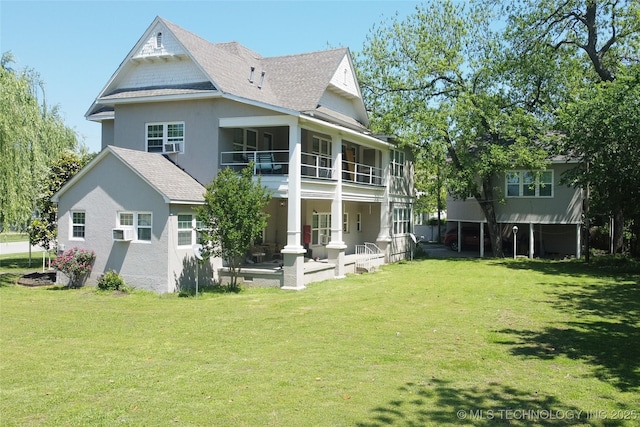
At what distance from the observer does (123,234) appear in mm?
17562

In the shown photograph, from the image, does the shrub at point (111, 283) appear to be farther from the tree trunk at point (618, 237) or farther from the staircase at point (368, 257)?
the tree trunk at point (618, 237)

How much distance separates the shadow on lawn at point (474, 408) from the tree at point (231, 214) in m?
10.2

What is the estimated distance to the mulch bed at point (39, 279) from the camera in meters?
19.3

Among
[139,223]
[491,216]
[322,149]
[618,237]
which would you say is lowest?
[618,237]

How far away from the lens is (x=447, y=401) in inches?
282

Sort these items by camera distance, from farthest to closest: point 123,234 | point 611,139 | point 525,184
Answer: point 525,184, point 611,139, point 123,234

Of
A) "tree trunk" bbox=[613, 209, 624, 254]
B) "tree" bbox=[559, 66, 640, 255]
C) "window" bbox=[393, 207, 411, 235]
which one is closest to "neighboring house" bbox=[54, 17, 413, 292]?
"window" bbox=[393, 207, 411, 235]

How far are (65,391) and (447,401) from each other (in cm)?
555

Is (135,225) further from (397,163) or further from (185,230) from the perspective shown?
(397,163)

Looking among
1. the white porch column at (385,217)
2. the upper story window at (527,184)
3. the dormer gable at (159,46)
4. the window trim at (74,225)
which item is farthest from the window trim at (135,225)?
the upper story window at (527,184)

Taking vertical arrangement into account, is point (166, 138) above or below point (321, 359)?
above

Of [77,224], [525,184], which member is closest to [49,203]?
[77,224]

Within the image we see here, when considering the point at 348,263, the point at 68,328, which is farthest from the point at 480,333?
the point at 348,263

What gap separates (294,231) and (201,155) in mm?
4946
